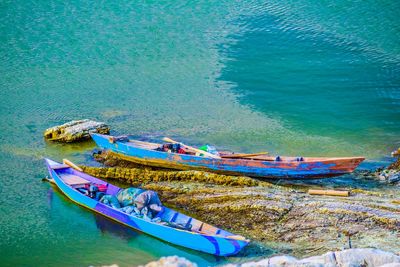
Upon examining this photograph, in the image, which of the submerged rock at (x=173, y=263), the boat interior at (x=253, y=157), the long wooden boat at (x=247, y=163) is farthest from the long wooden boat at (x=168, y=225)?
the boat interior at (x=253, y=157)

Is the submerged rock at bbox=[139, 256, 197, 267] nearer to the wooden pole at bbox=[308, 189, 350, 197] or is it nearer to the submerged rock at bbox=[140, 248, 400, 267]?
the submerged rock at bbox=[140, 248, 400, 267]

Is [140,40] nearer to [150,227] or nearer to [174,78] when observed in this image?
[174,78]

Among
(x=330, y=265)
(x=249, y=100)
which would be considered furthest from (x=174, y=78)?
(x=330, y=265)

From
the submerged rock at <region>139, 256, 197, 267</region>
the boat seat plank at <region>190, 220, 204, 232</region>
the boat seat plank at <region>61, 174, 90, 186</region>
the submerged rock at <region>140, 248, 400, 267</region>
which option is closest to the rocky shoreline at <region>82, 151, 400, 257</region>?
the boat seat plank at <region>190, 220, 204, 232</region>

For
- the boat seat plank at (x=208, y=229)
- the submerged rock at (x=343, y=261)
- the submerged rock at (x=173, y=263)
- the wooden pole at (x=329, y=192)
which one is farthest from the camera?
the wooden pole at (x=329, y=192)

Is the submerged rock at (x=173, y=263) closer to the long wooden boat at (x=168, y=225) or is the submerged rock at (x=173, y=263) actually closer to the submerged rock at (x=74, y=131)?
the long wooden boat at (x=168, y=225)

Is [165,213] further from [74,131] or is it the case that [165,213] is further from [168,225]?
[74,131]
